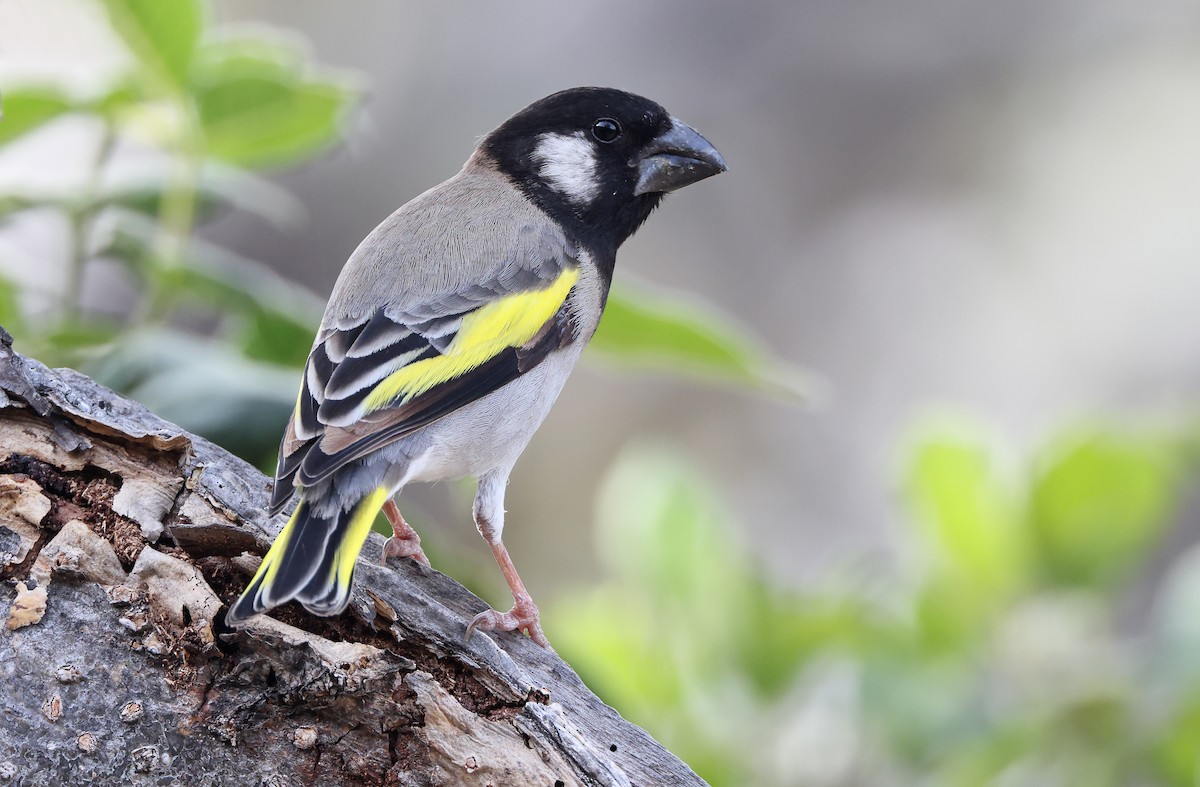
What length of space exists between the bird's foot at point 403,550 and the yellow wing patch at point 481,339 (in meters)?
0.28

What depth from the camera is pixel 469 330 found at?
250 cm

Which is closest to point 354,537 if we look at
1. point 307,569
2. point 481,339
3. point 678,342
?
point 307,569

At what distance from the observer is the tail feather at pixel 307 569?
5.54 feet

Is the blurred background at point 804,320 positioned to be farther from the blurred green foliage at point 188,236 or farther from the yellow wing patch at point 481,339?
the yellow wing patch at point 481,339

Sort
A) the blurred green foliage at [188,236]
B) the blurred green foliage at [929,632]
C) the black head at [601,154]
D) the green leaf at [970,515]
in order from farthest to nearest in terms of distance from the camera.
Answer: the black head at [601,154] → the green leaf at [970,515] → the blurred green foliage at [929,632] → the blurred green foliage at [188,236]

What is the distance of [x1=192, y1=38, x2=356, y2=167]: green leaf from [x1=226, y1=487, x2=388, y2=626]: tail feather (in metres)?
1.07

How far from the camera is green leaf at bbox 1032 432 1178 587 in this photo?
110 inches

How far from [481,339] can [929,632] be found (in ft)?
4.68

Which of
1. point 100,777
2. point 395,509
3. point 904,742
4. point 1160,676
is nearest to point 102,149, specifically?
point 395,509

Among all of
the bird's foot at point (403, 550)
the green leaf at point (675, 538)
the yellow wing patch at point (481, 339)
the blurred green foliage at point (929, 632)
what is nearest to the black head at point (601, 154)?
the yellow wing patch at point (481, 339)

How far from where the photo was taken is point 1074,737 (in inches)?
106

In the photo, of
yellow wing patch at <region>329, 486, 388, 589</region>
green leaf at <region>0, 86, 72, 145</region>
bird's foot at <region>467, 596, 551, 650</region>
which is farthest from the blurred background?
yellow wing patch at <region>329, 486, 388, 589</region>

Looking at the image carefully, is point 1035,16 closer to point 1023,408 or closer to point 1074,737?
point 1023,408

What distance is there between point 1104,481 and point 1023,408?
4.15 meters
